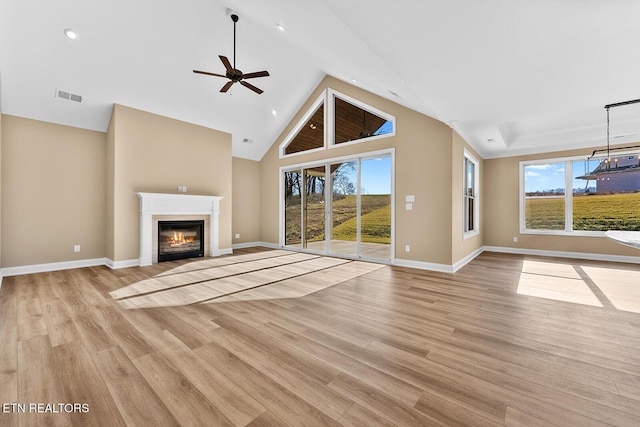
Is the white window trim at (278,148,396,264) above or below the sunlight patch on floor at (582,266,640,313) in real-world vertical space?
above

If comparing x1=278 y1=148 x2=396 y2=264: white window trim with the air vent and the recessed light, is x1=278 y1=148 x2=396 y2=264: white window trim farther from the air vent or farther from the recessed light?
the recessed light

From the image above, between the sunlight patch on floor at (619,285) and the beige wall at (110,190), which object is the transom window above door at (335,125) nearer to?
the beige wall at (110,190)

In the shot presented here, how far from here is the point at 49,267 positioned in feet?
15.7

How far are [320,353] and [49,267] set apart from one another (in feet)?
18.6

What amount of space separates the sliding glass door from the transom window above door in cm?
52

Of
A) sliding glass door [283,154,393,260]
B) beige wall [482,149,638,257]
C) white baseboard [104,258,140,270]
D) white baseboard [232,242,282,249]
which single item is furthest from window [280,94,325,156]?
beige wall [482,149,638,257]

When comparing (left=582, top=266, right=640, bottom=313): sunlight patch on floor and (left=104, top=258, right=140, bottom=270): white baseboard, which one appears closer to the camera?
(left=582, top=266, right=640, bottom=313): sunlight patch on floor

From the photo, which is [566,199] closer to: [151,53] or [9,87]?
[151,53]

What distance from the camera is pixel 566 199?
6305mm

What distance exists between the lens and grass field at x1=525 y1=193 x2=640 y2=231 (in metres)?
5.82

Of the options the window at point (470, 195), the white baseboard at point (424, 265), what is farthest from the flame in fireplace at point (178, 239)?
the window at point (470, 195)

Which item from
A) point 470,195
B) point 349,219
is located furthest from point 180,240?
point 470,195

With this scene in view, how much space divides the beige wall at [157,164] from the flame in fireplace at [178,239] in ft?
2.19

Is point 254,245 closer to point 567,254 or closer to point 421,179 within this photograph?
point 421,179
